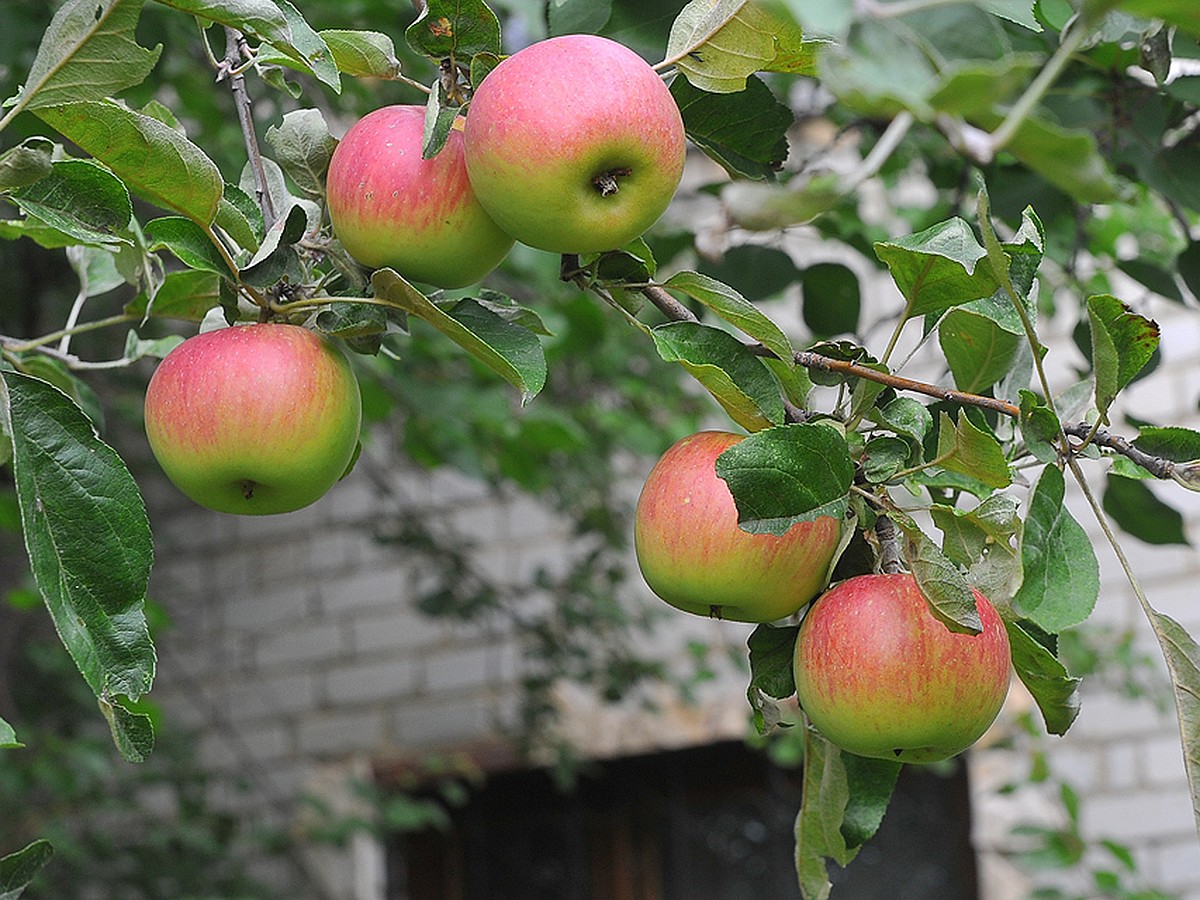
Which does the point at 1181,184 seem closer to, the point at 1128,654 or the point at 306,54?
the point at 306,54

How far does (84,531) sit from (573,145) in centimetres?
30

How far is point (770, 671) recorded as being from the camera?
0.71m

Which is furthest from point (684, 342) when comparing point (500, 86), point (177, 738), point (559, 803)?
point (559, 803)

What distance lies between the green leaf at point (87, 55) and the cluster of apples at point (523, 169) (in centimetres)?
11

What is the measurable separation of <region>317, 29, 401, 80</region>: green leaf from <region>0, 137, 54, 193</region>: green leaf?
0.49 feet

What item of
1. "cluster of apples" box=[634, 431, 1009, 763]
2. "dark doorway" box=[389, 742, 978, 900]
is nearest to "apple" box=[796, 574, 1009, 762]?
"cluster of apples" box=[634, 431, 1009, 763]

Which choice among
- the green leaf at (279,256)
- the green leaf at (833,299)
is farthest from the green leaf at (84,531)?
the green leaf at (833,299)

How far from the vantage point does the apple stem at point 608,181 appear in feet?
2.00

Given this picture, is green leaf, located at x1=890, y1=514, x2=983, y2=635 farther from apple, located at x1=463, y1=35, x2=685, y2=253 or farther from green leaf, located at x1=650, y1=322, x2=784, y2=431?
apple, located at x1=463, y1=35, x2=685, y2=253

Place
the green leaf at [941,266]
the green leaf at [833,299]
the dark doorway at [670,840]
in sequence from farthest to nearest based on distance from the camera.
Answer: the dark doorway at [670,840] < the green leaf at [833,299] < the green leaf at [941,266]

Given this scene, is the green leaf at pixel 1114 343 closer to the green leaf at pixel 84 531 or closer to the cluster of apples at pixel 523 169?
Result: the cluster of apples at pixel 523 169

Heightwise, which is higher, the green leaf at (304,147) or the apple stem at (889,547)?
the green leaf at (304,147)

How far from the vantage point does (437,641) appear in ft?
10.7

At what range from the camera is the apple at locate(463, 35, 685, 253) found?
0.59 metres
